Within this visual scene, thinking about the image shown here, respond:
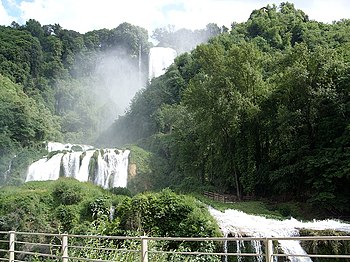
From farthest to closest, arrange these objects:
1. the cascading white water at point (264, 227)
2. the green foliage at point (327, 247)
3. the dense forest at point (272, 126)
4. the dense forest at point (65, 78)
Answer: the dense forest at point (65, 78)
the dense forest at point (272, 126)
the cascading white water at point (264, 227)
the green foliage at point (327, 247)

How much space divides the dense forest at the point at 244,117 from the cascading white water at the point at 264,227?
4.86m

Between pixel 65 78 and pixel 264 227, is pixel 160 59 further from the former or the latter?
pixel 264 227

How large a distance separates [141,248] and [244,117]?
24399 mm

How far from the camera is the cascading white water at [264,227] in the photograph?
14609 mm

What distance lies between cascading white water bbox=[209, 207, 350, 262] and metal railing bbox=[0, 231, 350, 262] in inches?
13.3

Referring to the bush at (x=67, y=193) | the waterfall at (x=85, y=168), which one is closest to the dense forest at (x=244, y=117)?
the waterfall at (x=85, y=168)

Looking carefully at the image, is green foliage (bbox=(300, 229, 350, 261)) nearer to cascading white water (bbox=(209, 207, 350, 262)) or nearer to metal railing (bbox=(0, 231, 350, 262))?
metal railing (bbox=(0, 231, 350, 262))

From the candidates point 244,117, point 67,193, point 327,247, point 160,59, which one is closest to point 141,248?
point 327,247

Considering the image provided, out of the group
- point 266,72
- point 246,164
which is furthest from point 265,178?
point 266,72

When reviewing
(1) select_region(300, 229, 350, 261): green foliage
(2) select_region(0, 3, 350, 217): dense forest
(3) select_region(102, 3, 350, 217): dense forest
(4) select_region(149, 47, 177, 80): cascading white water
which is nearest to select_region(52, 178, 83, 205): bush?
(2) select_region(0, 3, 350, 217): dense forest

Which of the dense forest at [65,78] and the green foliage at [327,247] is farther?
the dense forest at [65,78]

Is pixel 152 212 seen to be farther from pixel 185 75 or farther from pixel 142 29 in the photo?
pixel 142 29

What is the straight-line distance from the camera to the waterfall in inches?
1570

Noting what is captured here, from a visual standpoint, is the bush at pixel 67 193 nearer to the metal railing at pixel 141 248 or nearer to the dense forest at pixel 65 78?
the metal railing at pixel 141 248
